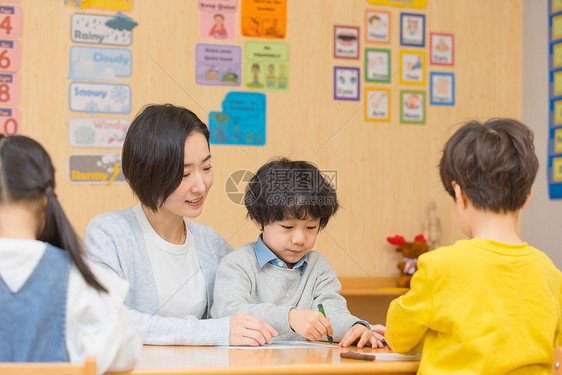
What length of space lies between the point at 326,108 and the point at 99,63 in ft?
3.00

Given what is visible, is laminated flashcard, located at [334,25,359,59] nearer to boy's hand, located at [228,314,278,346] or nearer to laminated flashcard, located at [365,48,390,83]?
laminated flashcard, located at [365,48,390,83]

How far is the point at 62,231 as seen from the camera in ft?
3.05

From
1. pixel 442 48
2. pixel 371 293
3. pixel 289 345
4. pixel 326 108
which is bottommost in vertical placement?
pixel 371 293

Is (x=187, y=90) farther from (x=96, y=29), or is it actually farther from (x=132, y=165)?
(x=132, y=165)

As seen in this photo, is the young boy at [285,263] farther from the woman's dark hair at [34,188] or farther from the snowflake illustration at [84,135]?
the snowflake illustration at [84,135]

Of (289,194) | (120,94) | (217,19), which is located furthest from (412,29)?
(289,194)

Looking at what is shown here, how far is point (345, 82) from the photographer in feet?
8.66


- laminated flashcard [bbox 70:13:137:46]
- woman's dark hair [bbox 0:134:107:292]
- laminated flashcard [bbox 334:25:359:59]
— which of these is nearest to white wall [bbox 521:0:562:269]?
laminated flashcard [bbox 334:25:359:59]

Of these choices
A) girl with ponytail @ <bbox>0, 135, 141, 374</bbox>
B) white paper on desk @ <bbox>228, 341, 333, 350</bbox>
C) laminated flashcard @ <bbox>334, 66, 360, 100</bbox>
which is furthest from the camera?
laminated flashcard @ <bbox>334, 66, 360, 100</bbox>

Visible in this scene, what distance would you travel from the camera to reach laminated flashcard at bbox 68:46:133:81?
236 centimetres

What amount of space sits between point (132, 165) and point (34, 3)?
4.18 ft

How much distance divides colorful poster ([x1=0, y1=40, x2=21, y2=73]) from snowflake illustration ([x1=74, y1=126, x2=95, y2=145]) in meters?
0.31

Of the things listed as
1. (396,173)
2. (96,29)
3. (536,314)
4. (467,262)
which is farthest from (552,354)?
(96,29)

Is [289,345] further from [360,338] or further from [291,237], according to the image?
[291,237]
